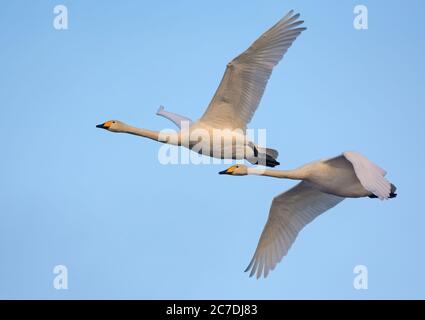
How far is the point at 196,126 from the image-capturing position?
68.5ft

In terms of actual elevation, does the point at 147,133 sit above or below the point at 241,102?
below

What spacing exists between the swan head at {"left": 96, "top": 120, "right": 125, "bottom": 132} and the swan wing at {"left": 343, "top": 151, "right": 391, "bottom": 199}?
5667 millimetres

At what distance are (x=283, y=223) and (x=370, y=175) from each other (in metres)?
4.11

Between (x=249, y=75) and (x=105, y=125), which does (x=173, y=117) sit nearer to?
(x=105, y=125)

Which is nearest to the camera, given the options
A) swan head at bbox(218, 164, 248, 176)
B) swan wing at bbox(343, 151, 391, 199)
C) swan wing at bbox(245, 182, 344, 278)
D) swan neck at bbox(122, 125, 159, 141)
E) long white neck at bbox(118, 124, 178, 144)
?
swan wing at bbox(343, 151, 391, 199)

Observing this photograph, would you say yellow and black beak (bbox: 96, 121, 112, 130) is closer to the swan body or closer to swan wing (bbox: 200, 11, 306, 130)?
the swan body

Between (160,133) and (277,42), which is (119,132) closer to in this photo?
(160,133)

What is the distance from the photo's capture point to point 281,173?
1972 centimetres

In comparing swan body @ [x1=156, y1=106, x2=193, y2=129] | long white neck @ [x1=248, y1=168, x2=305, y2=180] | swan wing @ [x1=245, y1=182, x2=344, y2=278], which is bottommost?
swan wing @ [x1=245, y1=182, x2=344, y2=278]

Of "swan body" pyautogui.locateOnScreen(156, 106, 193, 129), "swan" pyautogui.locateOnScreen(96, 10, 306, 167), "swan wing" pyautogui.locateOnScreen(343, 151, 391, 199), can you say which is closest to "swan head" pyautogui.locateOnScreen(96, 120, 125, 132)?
"swan" pyautogui.locateOnScreen(96, 10, 306, 167)

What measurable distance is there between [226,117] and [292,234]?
267cm

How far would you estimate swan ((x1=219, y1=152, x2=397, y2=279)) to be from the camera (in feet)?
62.5

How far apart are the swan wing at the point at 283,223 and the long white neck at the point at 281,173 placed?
2.78ft

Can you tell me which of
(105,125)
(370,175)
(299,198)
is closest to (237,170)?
(299,198)
